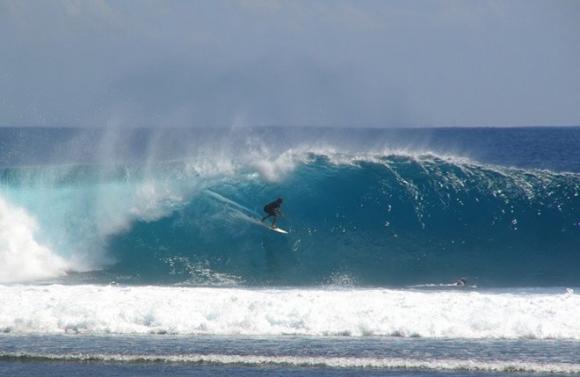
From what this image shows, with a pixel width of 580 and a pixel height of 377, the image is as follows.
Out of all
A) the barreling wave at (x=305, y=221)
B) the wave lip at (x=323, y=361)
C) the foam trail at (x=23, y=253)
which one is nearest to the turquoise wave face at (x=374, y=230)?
the barreling wave at (x=305, y=221)

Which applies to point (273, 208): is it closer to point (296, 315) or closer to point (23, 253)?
point (23, 253)

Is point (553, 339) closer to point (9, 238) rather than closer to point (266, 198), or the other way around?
point (266, 198)

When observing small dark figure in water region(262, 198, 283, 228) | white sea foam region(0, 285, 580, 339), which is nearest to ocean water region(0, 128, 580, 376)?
white sea foam region(0, 285, 580, 339)

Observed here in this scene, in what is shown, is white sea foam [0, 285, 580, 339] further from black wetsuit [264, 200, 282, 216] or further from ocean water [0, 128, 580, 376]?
black wetsuit [264, 200, 282, 216]

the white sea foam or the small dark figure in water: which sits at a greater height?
the small dark figure in water

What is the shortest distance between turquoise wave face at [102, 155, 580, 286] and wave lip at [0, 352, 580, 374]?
766cm

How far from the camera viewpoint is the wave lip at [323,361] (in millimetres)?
12609

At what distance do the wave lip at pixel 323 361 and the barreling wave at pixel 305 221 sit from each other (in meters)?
7.60

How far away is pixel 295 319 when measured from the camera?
15133mm

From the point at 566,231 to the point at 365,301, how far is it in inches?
391

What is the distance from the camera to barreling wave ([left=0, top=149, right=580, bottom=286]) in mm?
22109

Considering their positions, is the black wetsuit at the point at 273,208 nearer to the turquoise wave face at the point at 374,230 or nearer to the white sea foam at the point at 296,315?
the turquoise wave face at the point at 374,230

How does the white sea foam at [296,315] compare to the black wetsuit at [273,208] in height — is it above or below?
below

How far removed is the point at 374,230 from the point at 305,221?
70.6 inches
